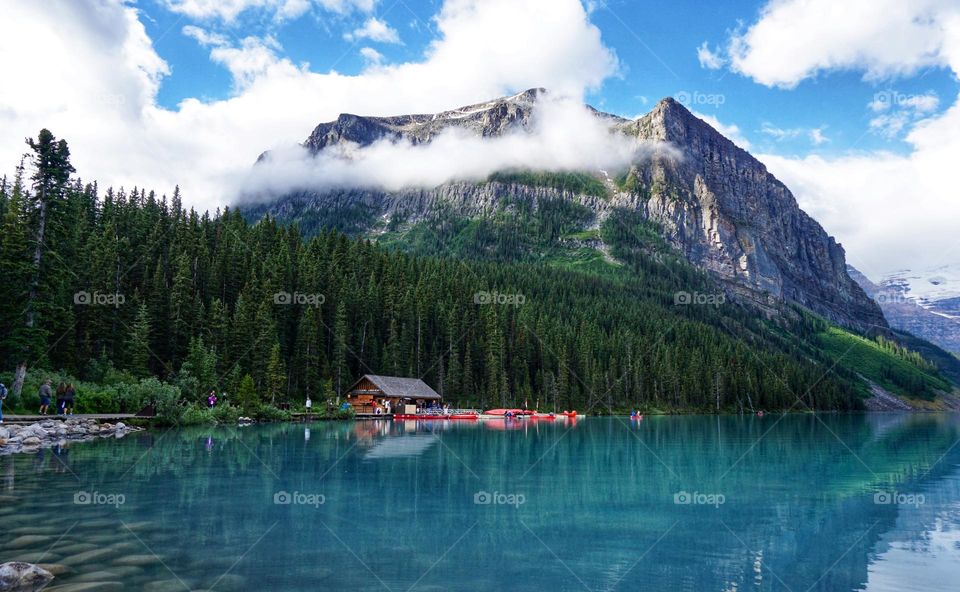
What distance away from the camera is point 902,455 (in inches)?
1955

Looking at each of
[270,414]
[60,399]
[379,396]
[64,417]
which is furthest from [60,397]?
[379,396]

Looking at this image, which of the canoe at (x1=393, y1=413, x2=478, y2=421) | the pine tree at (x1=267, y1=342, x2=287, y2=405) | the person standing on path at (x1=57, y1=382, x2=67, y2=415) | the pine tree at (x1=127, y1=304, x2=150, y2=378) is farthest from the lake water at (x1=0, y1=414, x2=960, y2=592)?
the canoe at (x1=393, y1=413, x2=478, y2=421)

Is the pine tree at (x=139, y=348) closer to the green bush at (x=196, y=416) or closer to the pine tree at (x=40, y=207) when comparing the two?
the green bush at (x=196, y=416)

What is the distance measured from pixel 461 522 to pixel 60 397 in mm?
37932

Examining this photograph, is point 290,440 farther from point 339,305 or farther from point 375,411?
point 339,305

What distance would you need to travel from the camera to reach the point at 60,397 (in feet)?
146

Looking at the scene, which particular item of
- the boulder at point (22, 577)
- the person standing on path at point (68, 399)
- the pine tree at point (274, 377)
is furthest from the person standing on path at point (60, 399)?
the boulder at point (22, 577)

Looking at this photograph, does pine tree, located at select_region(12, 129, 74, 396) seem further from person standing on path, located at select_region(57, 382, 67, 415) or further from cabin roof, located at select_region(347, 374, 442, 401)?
cabin roof, located at select_region(347, 374, 442, 401)

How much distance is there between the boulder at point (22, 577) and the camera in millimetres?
11955

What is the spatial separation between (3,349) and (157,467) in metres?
27.6

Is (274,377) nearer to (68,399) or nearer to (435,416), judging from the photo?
(435,416)

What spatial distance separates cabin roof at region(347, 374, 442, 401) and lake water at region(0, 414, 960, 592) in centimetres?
4934

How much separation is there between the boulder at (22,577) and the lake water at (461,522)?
0.40 m

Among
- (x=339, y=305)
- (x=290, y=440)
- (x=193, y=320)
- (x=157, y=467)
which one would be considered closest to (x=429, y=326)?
(x=339, y=305)
